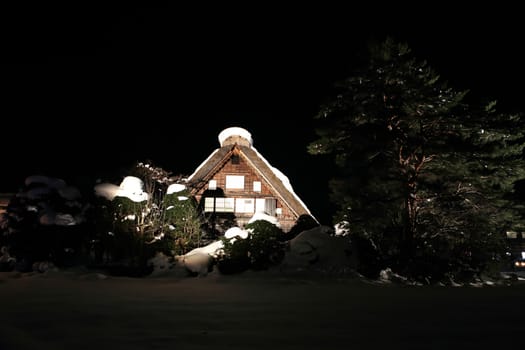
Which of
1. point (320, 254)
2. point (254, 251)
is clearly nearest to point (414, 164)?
point (320, 254)

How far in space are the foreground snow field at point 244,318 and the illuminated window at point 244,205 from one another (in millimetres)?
14608

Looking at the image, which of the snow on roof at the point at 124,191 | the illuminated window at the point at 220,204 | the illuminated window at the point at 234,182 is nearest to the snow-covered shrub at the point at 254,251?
the snow on roof at the point at 124,191

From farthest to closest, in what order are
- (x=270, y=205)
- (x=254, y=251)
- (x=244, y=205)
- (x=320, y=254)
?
(x=244, y=205)
(x=270, y=205)
(x=320, y=254)
(x=254, y=251)

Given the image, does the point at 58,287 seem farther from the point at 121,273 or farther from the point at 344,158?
the point at 344,158

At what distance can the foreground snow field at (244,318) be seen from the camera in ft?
18.9

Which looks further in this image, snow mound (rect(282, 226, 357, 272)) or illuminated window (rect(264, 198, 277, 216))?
illuminated window (rect(264, 198, 277, 216))

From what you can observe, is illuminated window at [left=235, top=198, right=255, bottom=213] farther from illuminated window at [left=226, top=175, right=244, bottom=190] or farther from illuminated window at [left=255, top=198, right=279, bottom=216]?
illuminated window at [left=226, top=175, right=244, bottom=190]

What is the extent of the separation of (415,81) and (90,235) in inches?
553

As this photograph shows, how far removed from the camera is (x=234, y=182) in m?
28.4

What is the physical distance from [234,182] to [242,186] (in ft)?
1.77

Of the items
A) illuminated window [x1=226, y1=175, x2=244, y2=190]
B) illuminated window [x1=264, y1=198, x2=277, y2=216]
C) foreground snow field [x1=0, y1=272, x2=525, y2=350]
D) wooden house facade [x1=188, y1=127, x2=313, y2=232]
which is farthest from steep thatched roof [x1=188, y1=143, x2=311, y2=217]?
foreground snow field [x1=0, y1=272, x2=525, y2=350]

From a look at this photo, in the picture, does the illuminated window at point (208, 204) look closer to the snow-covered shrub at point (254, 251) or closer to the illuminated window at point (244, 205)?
the illuminated window at point (244, 205)

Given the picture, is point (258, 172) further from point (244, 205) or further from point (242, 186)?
point (244, 205)

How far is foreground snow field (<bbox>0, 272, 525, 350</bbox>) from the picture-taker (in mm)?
5770
